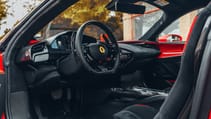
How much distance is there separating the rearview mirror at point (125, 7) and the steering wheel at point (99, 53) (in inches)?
7.3

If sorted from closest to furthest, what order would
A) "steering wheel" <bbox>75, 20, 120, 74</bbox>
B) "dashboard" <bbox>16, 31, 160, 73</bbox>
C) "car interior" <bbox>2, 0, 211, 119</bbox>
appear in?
"car interior" <bbox>2, 0, 211, 119</bbox> < "dashboard" <bbox>16, 31, 160, 73</bbox> < "steering wheel" <bbox>75, 20, 120, 74</bbox>

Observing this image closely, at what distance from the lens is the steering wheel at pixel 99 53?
238 cm

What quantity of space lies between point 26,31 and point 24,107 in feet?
1.76

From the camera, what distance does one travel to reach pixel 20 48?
2188 millimetres

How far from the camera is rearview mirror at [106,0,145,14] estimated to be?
2639 mm

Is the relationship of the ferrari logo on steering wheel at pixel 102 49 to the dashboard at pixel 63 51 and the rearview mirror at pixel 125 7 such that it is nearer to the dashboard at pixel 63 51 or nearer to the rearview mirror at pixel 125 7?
the dashboard at pixel 63 51

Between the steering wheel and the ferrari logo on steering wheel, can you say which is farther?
the ferrari logo on steering wheel

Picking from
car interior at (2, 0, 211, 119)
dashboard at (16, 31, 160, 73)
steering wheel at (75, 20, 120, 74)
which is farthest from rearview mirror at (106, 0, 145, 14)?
dashboard at (16, 31, 160, 73)

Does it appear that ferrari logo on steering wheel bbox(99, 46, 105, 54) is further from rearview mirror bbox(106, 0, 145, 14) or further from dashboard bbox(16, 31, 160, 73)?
rearview mirror bbox(106, 0, 145, 14)

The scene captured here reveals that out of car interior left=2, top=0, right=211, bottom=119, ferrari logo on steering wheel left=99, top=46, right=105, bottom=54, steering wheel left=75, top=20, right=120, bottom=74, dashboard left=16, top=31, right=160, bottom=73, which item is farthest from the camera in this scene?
ferrari logo on steering wheel left=99, top=46, right=105, bottom=54

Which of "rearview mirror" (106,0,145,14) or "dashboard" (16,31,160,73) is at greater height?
"rearview mirror" (106,0,145,14)

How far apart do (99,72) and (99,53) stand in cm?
17

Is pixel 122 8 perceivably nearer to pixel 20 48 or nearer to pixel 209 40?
pixel 20 48

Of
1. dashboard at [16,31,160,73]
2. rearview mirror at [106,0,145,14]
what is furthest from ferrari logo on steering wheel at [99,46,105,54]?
rearview mirror at [106,0,145,14]
